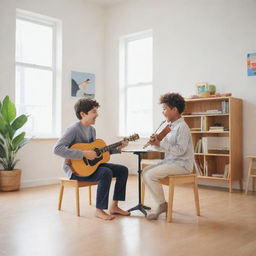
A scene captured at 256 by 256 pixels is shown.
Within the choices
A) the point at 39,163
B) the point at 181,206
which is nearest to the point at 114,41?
the point at 39,163

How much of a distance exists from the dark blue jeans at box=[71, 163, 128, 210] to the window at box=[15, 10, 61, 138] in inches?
99.6

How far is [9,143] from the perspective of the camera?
458 centimetres

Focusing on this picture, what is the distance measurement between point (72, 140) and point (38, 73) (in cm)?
277

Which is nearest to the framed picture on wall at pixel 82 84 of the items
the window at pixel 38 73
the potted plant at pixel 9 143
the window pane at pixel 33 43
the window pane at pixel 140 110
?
the window at pixel 38 73

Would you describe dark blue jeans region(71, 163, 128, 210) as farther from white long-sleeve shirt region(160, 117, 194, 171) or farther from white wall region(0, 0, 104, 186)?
white wall region(0, 0, 104, 186)

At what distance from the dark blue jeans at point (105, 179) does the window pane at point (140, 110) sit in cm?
276

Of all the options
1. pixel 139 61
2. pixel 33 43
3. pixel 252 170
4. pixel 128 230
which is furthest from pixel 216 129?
pixel 33 43

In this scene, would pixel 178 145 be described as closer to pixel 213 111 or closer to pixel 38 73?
pixel 213 111

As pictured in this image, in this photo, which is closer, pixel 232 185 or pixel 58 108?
pixel 232 185

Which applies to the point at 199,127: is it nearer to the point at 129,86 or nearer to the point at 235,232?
the point at 129,86

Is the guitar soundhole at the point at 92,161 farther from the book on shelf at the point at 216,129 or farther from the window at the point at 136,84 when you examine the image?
the window at the point at 136,84

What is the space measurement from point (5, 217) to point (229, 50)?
→ 3.64 meters

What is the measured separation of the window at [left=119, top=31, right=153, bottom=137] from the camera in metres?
6.11

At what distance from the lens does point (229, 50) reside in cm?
486
